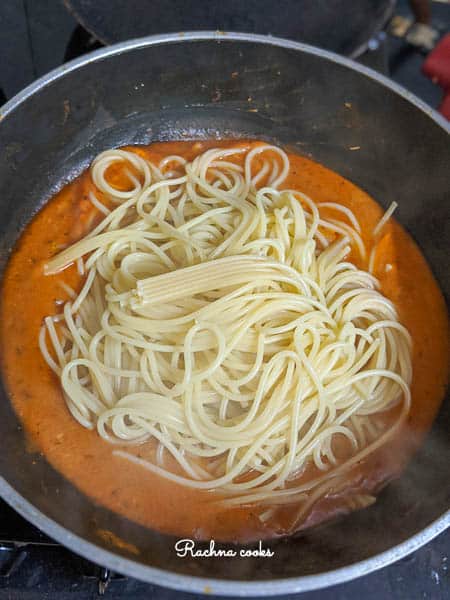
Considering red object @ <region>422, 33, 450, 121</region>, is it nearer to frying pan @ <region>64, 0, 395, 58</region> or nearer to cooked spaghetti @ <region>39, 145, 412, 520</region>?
frying pan @ <region>64, 0, 395, 58</region>

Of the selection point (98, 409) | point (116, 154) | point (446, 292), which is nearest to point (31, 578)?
point (98, 409)

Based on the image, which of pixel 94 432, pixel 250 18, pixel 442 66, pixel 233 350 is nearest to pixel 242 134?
pixel 250 18

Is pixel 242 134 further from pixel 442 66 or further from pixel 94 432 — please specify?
pixel 94 432

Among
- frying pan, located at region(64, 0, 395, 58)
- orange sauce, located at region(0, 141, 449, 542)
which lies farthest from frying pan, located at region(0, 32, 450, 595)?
frying pan, located at region(64, 0, 395, 58)

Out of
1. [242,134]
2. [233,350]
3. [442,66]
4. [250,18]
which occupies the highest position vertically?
[250,18]

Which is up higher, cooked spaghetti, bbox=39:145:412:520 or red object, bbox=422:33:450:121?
red object, bbox=422:33:450:121

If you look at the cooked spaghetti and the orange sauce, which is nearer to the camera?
the orange sauce

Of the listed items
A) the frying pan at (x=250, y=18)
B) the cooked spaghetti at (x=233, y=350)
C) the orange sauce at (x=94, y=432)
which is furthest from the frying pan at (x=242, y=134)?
the frying pan at (x=250, y=18)
